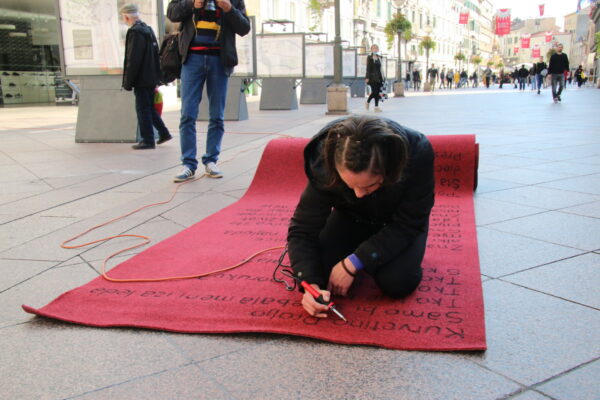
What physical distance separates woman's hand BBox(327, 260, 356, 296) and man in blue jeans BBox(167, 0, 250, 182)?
2900 mm

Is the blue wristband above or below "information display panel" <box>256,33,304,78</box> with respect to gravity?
below

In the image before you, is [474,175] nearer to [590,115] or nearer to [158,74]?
[158,74]

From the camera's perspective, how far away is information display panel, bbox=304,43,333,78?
53.4 ft

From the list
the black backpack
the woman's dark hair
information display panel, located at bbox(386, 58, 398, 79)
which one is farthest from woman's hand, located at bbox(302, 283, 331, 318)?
information display panel, located at bbox(386, 58, 398, 79)

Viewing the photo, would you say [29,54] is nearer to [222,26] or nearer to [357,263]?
[222,26]

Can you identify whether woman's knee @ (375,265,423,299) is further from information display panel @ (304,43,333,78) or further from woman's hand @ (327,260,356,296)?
information display panel @ (304,43,333,78)

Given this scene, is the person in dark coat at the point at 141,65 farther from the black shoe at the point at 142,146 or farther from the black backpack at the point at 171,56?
the black backpack at the point at 171,56

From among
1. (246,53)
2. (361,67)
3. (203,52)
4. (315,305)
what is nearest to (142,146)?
(203,52)

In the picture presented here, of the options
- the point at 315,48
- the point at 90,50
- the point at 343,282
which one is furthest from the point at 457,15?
the point at 343,282

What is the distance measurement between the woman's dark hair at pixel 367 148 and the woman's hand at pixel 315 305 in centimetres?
49

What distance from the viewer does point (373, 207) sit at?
2.20 m

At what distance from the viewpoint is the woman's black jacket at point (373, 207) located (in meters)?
2.07

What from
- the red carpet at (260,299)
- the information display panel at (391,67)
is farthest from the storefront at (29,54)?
the red carpet at (260,299)

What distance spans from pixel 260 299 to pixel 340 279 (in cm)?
35
